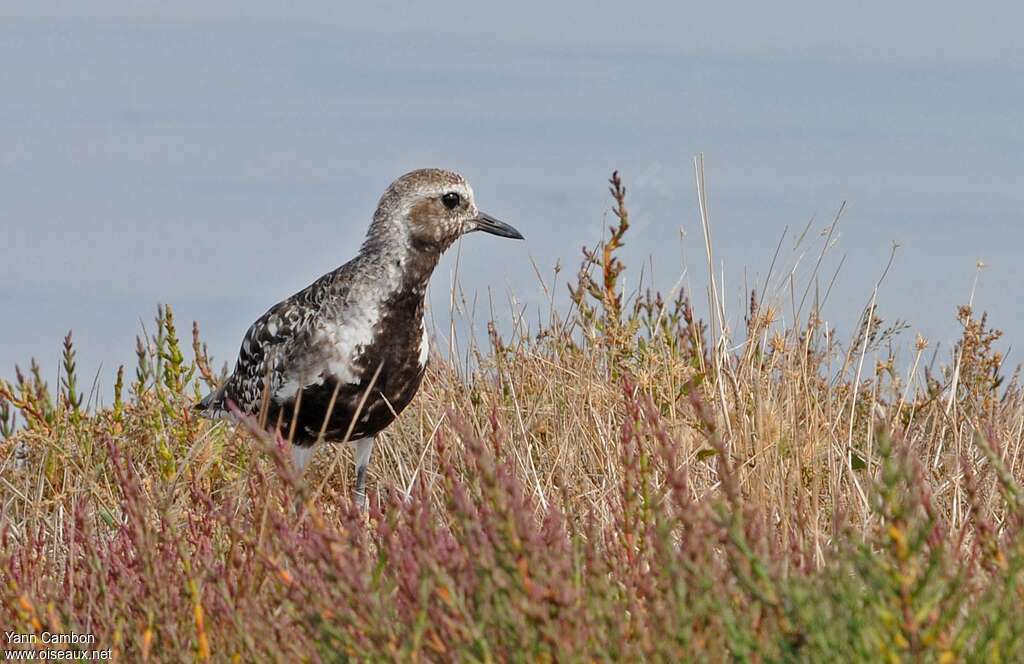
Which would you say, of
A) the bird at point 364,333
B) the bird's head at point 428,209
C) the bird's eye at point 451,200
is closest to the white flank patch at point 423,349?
the bird at point 364,333

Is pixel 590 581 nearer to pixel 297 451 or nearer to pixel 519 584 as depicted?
pixel 519 584

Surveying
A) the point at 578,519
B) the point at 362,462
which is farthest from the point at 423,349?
the point at 578,519

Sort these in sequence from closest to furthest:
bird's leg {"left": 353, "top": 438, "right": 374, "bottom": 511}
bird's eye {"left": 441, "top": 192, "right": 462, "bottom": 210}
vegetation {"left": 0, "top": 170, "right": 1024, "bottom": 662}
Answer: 1. vegetation {"left": 0, "top": 170, "right": 1024, "bottom": 662}
2. bird's leg {"left": 353, "top": 438, "right": 374, "bottom": 511}
3. bird's eye {"left": 441, "top": 192, "right": 462, "bottom": 210}

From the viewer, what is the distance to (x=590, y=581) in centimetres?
330

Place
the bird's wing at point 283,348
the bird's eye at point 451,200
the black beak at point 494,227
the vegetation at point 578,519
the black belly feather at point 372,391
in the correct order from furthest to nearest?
the black beak at point 494,227
the bird's eye at point 451,200
the bird's wing at point 283,348
the black belly feather at point 372,391
the vegetation at point 578,519

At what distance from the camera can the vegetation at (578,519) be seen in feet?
10.3

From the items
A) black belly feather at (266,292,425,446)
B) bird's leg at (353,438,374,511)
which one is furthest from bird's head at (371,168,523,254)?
bird's leg at (353,438,374,511)

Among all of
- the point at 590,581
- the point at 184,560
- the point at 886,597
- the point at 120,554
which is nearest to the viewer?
the point at 886,597

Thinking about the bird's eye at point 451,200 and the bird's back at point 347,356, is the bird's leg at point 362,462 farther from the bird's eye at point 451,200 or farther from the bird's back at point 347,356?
the bird's eye at point 451,200

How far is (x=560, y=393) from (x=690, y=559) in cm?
490

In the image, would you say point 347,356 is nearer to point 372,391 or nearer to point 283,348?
point 372,391

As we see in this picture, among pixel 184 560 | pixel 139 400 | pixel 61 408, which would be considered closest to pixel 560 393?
pixel 139 400

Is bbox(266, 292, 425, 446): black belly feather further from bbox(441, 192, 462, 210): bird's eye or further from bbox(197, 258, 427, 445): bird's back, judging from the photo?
bbox(441, 192, 462, 210): bird's eye

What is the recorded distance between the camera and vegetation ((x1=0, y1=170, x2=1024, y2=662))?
313 centimetres
